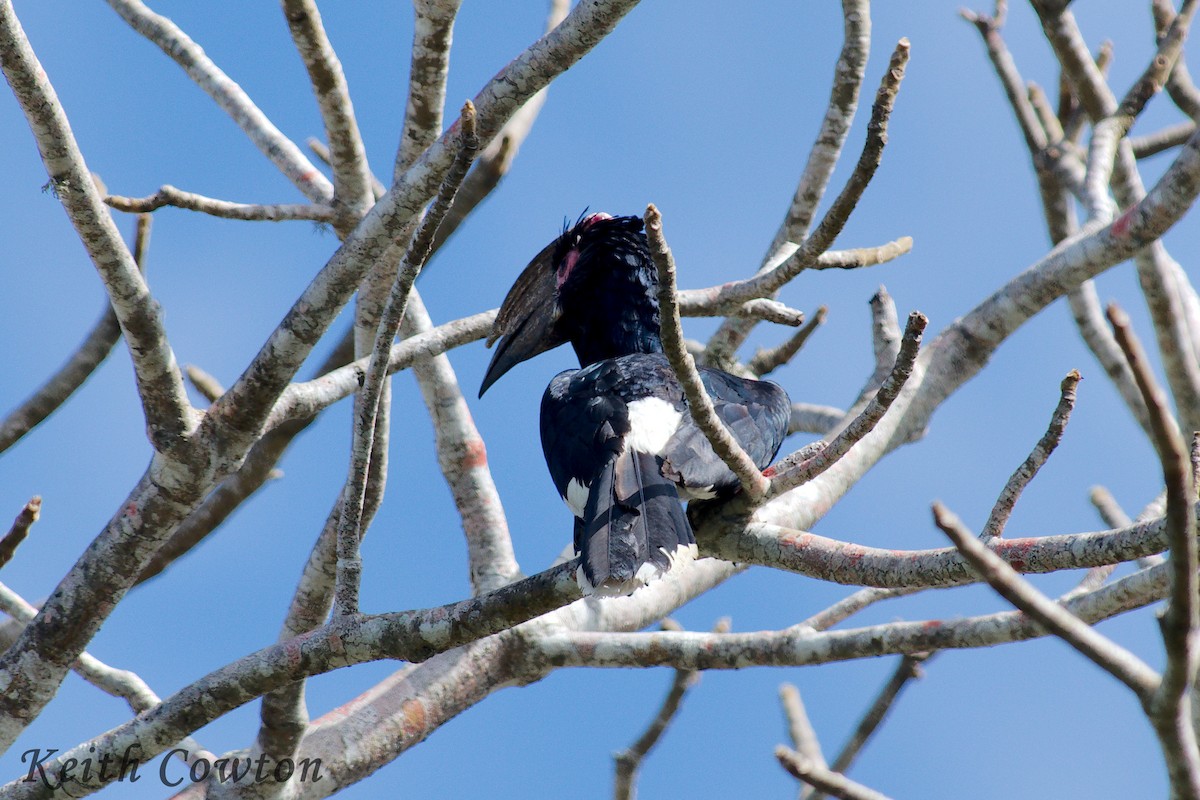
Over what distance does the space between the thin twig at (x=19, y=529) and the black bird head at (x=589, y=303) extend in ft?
6.22

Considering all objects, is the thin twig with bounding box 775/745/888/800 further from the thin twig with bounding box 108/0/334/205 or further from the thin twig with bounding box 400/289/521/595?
the thin twig with bounding box 108/0/334/205

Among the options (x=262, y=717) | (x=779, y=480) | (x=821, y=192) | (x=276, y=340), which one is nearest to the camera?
(x=779, y=480)

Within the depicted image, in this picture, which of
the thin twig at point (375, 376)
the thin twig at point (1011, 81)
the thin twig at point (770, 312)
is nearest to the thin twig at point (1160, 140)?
the thin twig at point (1011, 81)

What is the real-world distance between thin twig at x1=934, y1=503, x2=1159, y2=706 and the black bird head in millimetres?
3316

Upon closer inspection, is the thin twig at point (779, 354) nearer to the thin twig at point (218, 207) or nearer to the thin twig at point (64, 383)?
the thin twig at point (218, 207)

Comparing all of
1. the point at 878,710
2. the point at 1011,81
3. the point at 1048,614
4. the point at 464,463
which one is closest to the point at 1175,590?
the point at 1048,614

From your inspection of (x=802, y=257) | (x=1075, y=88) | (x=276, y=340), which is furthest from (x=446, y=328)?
(x=1075, y=88)

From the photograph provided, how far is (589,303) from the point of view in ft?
16.4

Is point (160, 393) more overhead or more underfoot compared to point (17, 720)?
more overhead

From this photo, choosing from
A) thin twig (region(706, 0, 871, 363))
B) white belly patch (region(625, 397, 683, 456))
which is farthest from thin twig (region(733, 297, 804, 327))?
white belly patch (region(625, 397, 683, 456))

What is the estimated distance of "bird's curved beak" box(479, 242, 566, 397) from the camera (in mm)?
4934

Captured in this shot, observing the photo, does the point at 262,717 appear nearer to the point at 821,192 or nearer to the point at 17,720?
the point at 17,720

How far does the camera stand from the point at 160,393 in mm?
3705

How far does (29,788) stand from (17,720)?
0.42 meters
